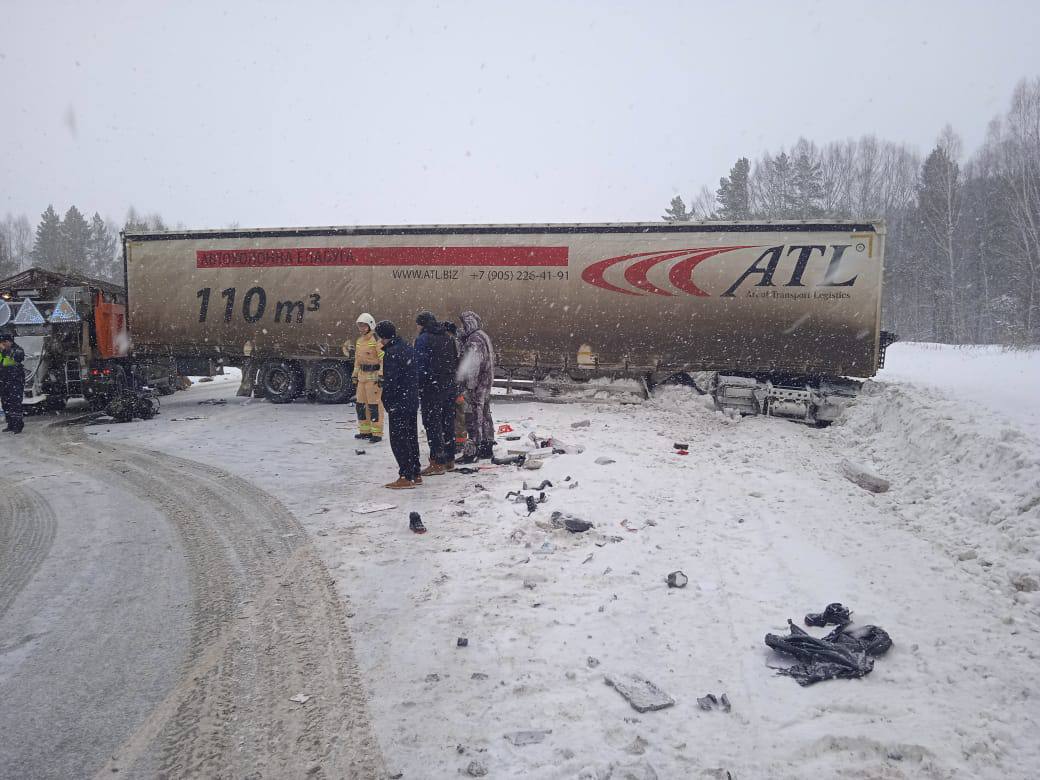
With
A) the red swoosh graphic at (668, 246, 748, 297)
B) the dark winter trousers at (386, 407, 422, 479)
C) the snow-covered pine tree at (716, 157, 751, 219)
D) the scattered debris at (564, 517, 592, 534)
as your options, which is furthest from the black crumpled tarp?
the snow-covered pine tree at (716, 157, 751, 219)

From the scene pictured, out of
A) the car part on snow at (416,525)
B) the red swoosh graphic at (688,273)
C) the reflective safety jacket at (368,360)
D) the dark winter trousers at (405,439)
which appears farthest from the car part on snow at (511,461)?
the red swoosh graphic at (688,273)

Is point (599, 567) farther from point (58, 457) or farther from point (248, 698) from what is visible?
point (58, 457)

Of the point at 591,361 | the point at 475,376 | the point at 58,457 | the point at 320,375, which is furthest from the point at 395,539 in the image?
the point at 320,375

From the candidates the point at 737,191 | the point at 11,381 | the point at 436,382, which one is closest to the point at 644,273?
the point at 436,382

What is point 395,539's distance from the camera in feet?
17.9

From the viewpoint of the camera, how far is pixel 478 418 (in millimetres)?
8250

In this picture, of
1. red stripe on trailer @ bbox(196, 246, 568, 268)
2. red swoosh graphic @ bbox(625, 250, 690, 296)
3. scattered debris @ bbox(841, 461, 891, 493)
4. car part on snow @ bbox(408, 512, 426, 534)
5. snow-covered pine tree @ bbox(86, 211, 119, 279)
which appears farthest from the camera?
snow-covered pine tree @ bbox(86, 211, 119, 279)

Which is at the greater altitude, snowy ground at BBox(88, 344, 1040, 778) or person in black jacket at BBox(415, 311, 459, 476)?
person in black jacket at BBox(415, 311, 459, 476)

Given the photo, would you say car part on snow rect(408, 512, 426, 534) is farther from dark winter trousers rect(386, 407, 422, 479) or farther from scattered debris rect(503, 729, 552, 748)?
scattered debris rect(503, 729, 552, 748)

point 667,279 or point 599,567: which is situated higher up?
point 667,279

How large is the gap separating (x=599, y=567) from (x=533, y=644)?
119 centimetres

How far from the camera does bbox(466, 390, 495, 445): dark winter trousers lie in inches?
321

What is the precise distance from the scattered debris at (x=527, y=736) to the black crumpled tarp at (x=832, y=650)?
4.60 feet

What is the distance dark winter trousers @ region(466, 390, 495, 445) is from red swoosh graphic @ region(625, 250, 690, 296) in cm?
573
